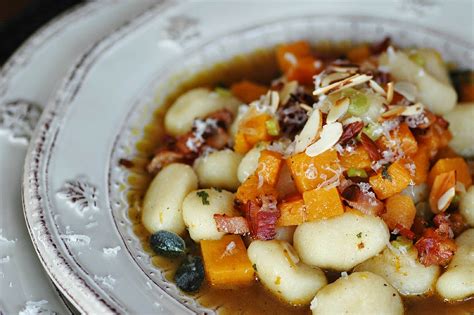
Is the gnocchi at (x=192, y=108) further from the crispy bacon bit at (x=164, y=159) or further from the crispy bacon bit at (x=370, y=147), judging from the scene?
the crispy bacon bit at (x=370, y=147)

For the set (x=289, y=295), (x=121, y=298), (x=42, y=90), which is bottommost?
(x=289, y=295)

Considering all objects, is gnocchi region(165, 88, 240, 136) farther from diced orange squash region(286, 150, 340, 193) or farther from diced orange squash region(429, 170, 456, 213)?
diced orange squash region(429, 170, 456, 213)

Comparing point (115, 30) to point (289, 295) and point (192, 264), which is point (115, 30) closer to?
point (192, 264)

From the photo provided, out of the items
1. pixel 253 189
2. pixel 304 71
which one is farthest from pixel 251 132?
pixel 304 71

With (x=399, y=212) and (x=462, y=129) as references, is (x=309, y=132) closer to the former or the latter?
(x=399, y=212)

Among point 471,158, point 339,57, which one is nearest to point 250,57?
point 339,57
